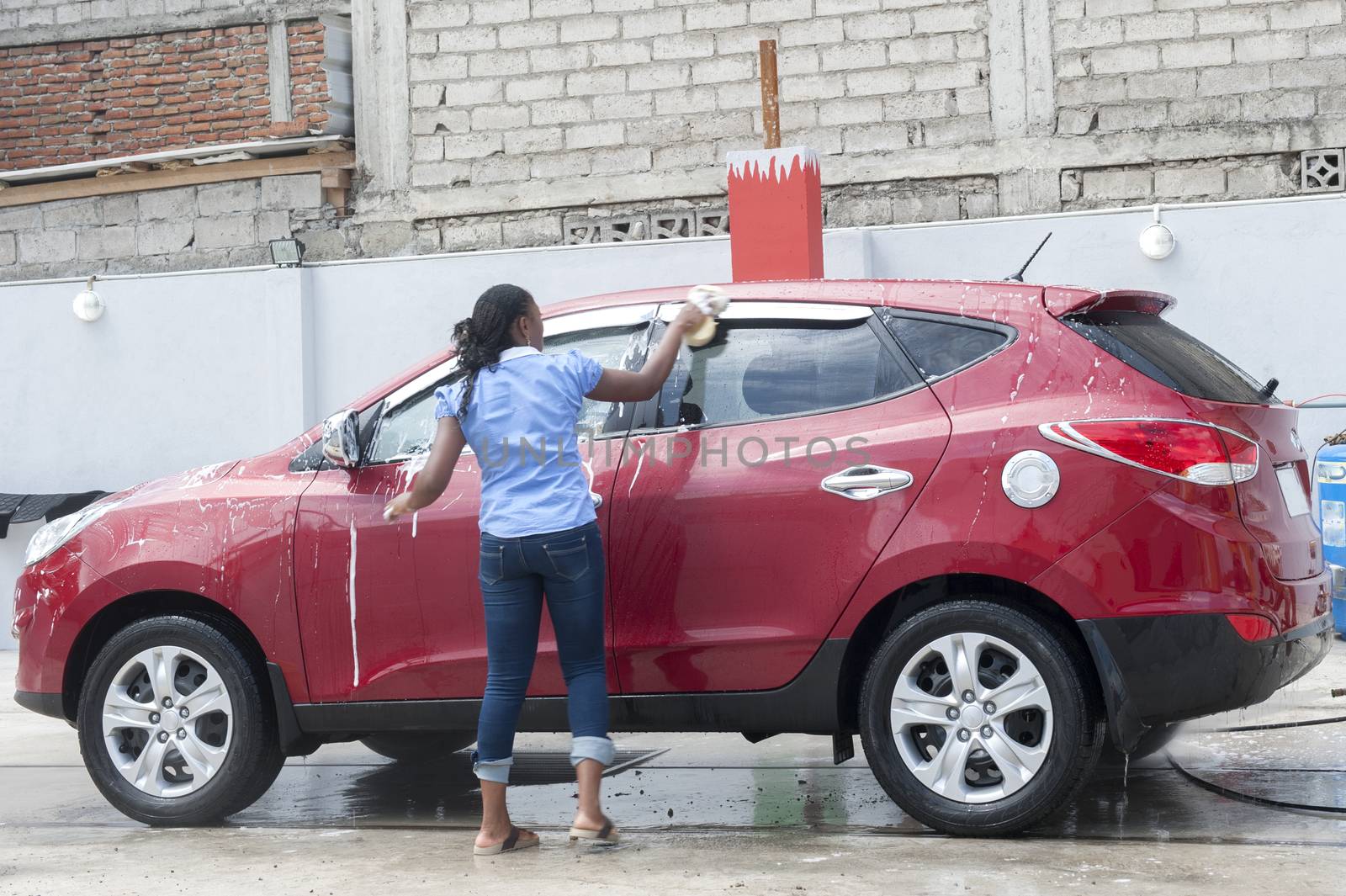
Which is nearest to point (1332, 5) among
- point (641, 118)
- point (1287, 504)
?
A: point (641, 118)

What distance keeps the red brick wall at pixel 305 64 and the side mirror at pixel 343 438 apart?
9677 mm

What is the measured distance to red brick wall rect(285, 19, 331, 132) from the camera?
14.3 meters

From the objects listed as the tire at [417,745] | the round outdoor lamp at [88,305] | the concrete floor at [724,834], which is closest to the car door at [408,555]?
the concrete floor at [724,834]

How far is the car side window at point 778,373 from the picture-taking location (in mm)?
4883

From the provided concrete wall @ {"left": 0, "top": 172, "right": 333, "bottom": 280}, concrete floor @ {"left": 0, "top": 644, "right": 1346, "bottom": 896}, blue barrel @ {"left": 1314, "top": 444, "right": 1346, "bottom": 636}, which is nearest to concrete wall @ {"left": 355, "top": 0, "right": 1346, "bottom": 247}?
concrete wall @ {"left": 0, "top": 172, "right": 333, "bottom": 280}

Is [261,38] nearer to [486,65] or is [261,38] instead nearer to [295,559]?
[486,65]

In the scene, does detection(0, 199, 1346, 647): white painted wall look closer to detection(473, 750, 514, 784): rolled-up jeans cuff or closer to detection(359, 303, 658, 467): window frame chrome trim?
detection(359, 303, 658, 467): window frame chrome trim

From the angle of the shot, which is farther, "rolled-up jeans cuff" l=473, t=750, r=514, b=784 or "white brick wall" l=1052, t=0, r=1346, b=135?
"white brick wall" l=1052, t=0, r=1346, b=135

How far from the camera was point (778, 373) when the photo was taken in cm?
498

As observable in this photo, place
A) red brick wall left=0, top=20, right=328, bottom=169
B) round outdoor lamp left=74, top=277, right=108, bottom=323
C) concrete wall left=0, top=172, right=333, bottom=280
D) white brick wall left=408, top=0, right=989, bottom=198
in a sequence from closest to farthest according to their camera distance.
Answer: round outdoor lamp left=74, top=277, right=108, bottom=323 < white brick wall left=408, top=0, right=989, bottom=198 < concrete wall left=0, top=172, right=333, bottom=280 < red brick wall left=0, top=20, right=328, bottom=169

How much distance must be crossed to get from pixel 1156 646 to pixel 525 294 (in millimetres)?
2107

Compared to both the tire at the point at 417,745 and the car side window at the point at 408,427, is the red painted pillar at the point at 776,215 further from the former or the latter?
the car side window at the point at 408,427

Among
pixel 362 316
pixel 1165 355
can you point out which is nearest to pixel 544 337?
pixel 1165 355

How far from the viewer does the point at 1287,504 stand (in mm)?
4680
